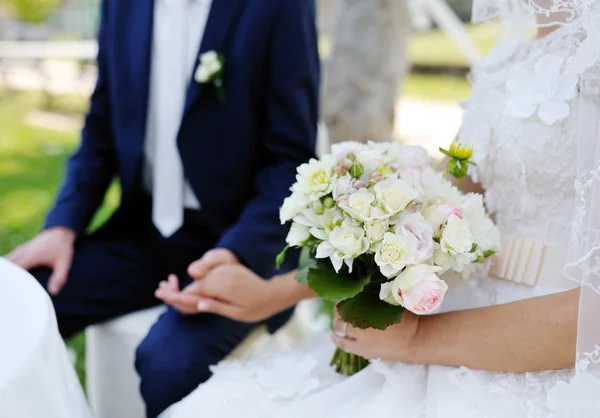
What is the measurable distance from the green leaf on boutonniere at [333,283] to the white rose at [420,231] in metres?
0.10

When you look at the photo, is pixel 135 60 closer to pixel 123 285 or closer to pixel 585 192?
pixel 123 285

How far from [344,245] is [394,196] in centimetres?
12

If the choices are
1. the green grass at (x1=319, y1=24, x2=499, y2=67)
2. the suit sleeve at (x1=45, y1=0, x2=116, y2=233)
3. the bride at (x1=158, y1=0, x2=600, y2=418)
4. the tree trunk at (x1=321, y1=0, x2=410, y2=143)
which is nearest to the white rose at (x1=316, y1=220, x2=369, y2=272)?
the bride at (x1=158, y1=0, x2=600, y2=418)

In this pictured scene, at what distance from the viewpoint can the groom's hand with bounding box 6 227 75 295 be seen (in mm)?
1893

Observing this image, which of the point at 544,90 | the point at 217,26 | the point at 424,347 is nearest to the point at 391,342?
the point at 424,347

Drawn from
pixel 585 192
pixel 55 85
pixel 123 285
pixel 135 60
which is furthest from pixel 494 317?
pixel 55 85

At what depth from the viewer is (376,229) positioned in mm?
1143

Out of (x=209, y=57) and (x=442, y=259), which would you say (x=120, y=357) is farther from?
(x=442, y=259)

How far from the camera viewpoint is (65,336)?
196 cm

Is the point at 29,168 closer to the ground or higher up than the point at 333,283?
closer to the ground

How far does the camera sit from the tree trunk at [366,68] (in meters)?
4.20

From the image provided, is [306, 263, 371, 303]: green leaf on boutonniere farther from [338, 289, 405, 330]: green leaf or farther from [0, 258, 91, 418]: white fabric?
[0, 258, 91, 418]: white fabric

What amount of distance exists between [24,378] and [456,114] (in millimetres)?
9285

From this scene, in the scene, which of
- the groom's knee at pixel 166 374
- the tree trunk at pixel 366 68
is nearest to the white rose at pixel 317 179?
the groom's knee at pixel 166 374
